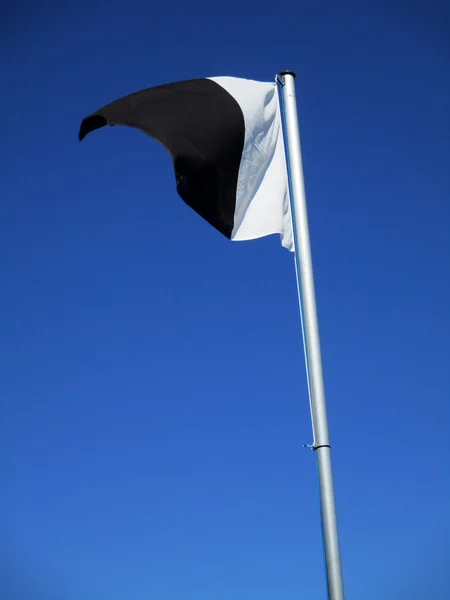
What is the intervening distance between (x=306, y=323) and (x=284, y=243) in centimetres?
132

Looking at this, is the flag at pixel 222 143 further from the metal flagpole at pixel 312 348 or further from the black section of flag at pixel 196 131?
the metal flagpole at pixel 312 348

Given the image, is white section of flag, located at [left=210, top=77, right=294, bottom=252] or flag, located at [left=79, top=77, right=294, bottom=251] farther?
white section of flag, located at [left=210, top=77, right=294, bottom=252]

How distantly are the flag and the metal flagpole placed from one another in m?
0.55

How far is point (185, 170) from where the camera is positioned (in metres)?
6.64

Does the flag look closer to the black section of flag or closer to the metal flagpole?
the black section of flag

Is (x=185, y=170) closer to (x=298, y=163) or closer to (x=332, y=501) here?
(x=298, y=163)

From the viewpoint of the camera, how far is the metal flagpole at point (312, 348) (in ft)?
16.3

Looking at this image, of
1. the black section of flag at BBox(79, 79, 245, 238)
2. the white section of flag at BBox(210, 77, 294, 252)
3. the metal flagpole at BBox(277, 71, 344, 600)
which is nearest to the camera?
the metal flagpole at BBox(277, 71, 344, 600)

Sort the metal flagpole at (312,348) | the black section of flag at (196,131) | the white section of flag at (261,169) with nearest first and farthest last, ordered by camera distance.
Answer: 1. the metal flagpole at (312,348)
2. the black section of flag at (196,131)
3. the white section of flag at (261,169)

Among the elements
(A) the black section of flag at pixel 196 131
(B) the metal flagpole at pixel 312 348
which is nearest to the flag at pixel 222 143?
(A) the black section of flag at pixel 196 131

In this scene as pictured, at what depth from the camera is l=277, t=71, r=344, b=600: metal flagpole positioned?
4.97 m

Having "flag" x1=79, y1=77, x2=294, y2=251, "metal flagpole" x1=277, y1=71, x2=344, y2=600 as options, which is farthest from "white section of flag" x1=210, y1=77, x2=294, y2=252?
"metal flagpole" x1=277, y1=71, x2=344, y2=600

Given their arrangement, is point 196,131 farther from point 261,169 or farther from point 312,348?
point 312,348

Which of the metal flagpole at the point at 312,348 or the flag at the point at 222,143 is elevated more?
the flag at the point at 222,143
